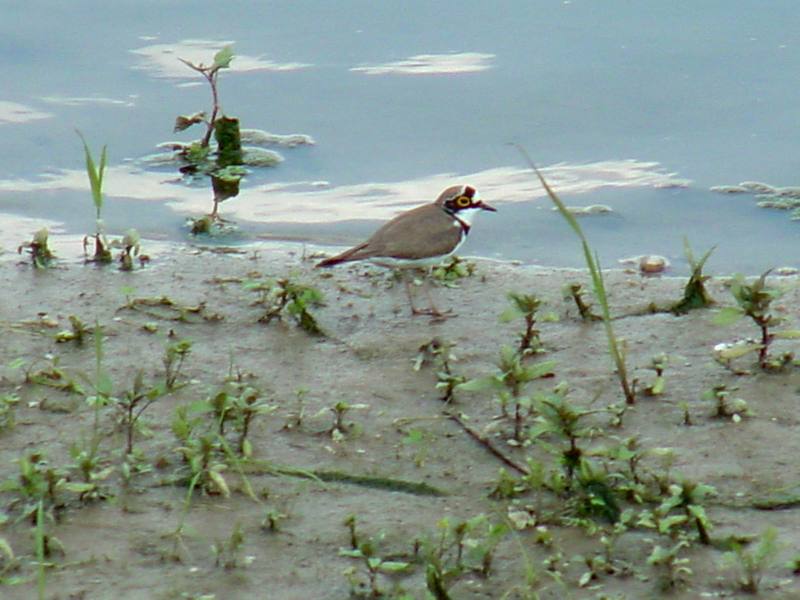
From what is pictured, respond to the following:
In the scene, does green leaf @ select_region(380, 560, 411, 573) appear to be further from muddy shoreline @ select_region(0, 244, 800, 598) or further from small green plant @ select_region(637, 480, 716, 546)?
small green plant @ select_region(637, 480, 716, 546)

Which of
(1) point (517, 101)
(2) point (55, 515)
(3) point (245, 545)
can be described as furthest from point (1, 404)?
(1) point (517, 101)

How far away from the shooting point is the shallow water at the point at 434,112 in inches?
320

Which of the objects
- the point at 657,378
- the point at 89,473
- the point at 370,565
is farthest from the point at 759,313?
the point at 89,473

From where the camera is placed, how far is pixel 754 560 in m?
3.90

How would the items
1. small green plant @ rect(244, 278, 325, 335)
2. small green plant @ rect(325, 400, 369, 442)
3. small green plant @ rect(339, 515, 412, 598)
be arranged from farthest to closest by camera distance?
small green plant @ rect(244, 278, 325, 335)
small green plant @ rect(325, 400, 369, 442)
small green plant @ rect(339, 515, 412, 598)

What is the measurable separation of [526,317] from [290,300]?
1.10 m

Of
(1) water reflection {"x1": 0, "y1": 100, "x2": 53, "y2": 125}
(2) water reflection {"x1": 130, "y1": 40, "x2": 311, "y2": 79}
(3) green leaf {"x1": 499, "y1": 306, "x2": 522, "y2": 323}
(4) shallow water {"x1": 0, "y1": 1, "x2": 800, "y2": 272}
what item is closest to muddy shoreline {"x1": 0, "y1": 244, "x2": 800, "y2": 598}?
(3) green leaf {"x1": 499, "y1": 306, "x2": 522, "y2": 323}

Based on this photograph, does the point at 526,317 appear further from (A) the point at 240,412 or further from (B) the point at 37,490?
(B) the point at 37,490

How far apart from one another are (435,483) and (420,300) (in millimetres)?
1972

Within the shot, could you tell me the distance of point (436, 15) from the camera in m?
10.5

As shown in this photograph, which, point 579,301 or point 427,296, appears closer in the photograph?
point 579,301

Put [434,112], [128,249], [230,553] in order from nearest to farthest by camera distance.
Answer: [230,553]
[128,249]
[434,112]

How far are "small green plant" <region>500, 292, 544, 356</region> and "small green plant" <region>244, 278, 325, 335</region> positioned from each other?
0.86 meters

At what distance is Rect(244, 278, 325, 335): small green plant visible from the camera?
6.03 m
